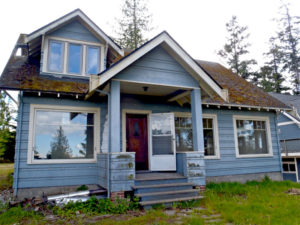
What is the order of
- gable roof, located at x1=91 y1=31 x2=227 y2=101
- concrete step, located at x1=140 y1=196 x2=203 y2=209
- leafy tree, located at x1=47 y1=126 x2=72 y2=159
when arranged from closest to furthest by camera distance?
concrete step, located at x1=140 y1=196 x2=203 y2=209 < gable roof, located at x1=91 y1=31 x2=227 y2=101 < leafy tree, located at x1=47 y1=126 x2=72 y2=159

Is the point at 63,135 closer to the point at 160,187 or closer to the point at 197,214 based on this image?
the point at 160,187

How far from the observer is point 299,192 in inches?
265

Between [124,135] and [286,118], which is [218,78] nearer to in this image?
[124,135]

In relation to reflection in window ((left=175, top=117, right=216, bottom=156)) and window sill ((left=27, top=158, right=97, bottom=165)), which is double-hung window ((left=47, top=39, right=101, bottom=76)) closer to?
window sill ((left=27, top=158, right=97, bottom=165))

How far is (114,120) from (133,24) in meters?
15.0

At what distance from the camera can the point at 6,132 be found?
17.7 m

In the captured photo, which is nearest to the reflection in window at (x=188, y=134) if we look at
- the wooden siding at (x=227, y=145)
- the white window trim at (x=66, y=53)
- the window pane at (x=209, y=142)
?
the window pane at (x=209, y=142)

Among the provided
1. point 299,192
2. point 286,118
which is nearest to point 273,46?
point 286,118

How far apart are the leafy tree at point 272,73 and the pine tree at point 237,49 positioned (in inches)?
85.4

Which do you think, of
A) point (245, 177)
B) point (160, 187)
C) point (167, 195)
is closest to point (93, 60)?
point (160, 187)

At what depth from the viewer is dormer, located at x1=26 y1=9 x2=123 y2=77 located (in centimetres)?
718

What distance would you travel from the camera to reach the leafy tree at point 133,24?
60.4ft

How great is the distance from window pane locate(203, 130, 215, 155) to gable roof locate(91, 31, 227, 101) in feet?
7.73

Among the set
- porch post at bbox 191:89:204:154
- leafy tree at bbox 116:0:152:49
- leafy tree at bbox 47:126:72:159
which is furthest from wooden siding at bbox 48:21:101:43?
leafy tree at bbox 116:0:152:49
